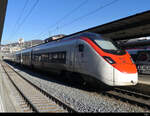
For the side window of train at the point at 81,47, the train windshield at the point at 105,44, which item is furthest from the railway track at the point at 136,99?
the side window of train at the point at 81,47

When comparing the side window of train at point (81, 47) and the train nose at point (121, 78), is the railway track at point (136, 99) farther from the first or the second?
the side window of train at point (81, 47)

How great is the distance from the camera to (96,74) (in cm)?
687

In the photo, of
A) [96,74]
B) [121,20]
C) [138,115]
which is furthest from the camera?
[121,20]

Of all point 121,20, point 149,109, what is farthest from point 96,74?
point 121,20

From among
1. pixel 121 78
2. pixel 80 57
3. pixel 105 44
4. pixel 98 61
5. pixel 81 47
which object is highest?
pixel 105 44

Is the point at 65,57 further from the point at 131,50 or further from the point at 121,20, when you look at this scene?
the point at 131,50

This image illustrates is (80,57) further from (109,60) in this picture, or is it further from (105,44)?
(109,60)

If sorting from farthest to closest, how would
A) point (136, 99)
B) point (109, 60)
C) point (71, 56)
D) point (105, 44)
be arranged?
point (71, 56) → point (105, 44) → point (109, 60) → point (136, 99)

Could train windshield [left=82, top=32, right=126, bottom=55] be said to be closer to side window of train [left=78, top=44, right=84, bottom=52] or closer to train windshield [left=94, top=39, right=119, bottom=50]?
train windshield [left=94, top=39, right=119, bottom=50]

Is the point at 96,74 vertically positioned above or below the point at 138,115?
above

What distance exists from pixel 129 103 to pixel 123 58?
2.06 metres

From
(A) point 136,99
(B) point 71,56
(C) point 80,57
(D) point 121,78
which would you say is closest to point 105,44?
(C) point 80,57

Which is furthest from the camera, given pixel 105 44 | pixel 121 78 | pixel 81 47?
pixel 81 47

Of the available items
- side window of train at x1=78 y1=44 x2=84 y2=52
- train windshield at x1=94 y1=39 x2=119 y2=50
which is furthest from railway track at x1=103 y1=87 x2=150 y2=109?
side window of train at x1=78 y1=44 x2=84 y2=52
